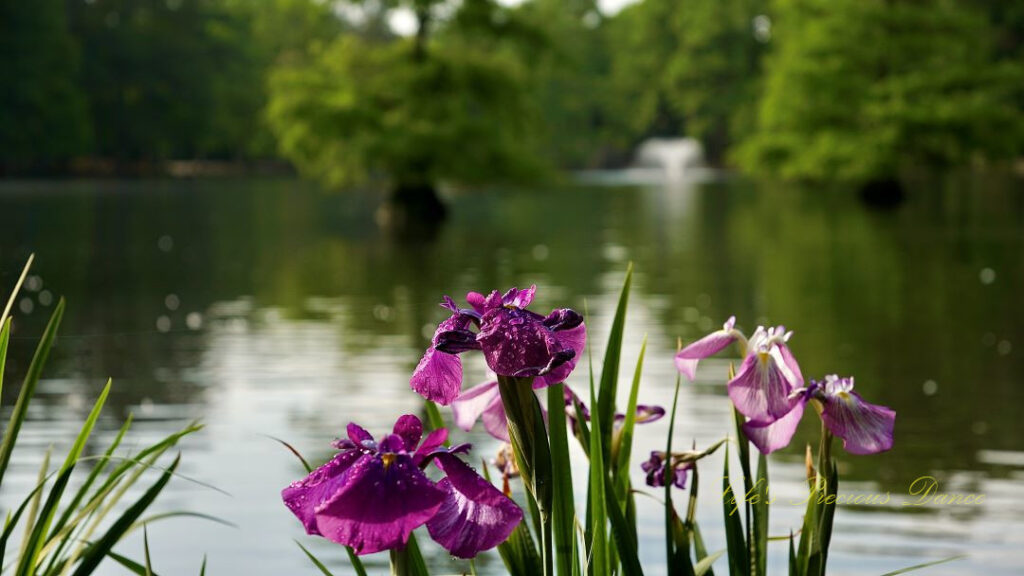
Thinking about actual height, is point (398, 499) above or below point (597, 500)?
above

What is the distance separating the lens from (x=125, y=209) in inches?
1411

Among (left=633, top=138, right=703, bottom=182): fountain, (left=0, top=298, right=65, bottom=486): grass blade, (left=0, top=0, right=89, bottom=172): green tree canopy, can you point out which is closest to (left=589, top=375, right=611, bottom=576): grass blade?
(left=0, top=298, right=65, bottom=486): grass blade

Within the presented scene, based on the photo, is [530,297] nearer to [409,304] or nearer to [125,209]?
[409,304]

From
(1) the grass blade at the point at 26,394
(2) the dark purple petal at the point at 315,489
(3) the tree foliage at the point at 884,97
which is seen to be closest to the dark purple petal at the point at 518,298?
(2) the dark purple petal at the point at 315,489

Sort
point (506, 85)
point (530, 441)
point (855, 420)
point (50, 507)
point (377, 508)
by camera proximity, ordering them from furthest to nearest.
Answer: point (506, 85)
point (50, 507)
point (855, 420)
point (530, 441)
point (377, 508)

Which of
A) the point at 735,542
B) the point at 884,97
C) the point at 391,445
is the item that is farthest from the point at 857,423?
the point at 884,97

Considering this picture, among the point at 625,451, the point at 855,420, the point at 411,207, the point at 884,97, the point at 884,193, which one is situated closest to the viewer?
the point at 855,420

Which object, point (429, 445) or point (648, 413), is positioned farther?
point (648, 413)

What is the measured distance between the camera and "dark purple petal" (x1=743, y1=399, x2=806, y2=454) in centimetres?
201

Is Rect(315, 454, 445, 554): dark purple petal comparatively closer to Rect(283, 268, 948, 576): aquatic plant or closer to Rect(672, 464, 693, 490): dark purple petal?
Rect(283, 268, 948, 576): aquatic plant

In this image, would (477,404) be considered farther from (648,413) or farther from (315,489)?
(315,489)

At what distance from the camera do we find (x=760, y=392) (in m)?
1.99

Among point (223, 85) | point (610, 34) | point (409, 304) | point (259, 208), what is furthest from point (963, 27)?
point (610, 34)

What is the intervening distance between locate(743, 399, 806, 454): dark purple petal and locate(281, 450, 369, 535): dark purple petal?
1.92 feet
